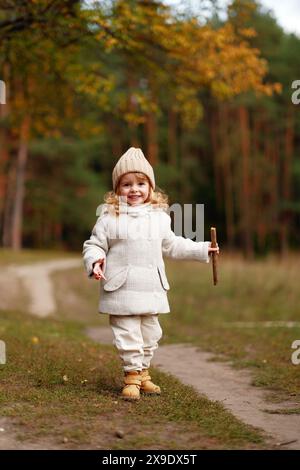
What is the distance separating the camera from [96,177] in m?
41.9

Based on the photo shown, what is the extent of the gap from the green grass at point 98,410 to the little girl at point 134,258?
33 cm

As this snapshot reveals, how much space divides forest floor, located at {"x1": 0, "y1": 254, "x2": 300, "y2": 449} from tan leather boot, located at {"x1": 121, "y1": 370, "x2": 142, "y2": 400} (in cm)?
8

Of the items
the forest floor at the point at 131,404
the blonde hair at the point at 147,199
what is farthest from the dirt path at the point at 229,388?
the blonde hair at the point at 147,199

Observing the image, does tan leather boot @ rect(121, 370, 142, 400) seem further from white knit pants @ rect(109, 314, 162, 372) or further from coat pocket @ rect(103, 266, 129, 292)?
coat pocket @ rect(103, 266, 129, 292)

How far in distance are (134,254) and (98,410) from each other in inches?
50.6

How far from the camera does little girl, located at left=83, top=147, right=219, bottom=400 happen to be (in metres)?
5.53

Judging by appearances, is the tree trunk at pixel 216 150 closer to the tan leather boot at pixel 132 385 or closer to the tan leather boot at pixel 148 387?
the tan leather boot at pixel 148 387

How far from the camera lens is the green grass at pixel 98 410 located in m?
4.25

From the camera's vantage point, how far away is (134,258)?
562 cm

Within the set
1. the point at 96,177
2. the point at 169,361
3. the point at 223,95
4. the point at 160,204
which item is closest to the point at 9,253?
the point at 96,177

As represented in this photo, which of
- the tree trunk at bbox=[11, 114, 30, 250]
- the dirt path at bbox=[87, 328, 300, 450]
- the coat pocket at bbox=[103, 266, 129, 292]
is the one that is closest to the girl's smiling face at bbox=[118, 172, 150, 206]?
the coat pocket at bbox=[103, 266, 129, 292]

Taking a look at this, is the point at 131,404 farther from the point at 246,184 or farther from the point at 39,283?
the point at 246,184
